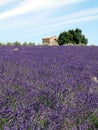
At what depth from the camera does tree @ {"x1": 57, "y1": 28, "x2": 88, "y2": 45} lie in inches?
2297

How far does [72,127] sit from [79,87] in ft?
6.33

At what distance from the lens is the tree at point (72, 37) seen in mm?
58344

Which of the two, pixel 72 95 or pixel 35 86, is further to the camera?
pixel 35 86

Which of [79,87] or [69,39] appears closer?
[79,87]

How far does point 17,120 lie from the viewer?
2312 mm

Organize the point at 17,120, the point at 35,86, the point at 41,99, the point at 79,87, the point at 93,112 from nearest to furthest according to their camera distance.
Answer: the point at 17,120, the point at 93,112, the point at 41,99, the point at 35,86, the point at 79,87

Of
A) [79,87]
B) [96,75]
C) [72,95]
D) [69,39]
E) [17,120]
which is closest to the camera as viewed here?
[17,120]

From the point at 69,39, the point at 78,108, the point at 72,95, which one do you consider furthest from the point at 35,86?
the point at 69,39

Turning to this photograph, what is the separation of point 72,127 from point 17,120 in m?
0.39

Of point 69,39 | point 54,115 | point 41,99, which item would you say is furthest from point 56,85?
point 69,39

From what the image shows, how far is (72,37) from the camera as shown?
194 feet

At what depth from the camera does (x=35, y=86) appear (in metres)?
3.91

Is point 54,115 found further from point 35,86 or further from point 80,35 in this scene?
point 80,35

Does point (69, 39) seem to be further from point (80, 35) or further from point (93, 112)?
point (93, 112)
